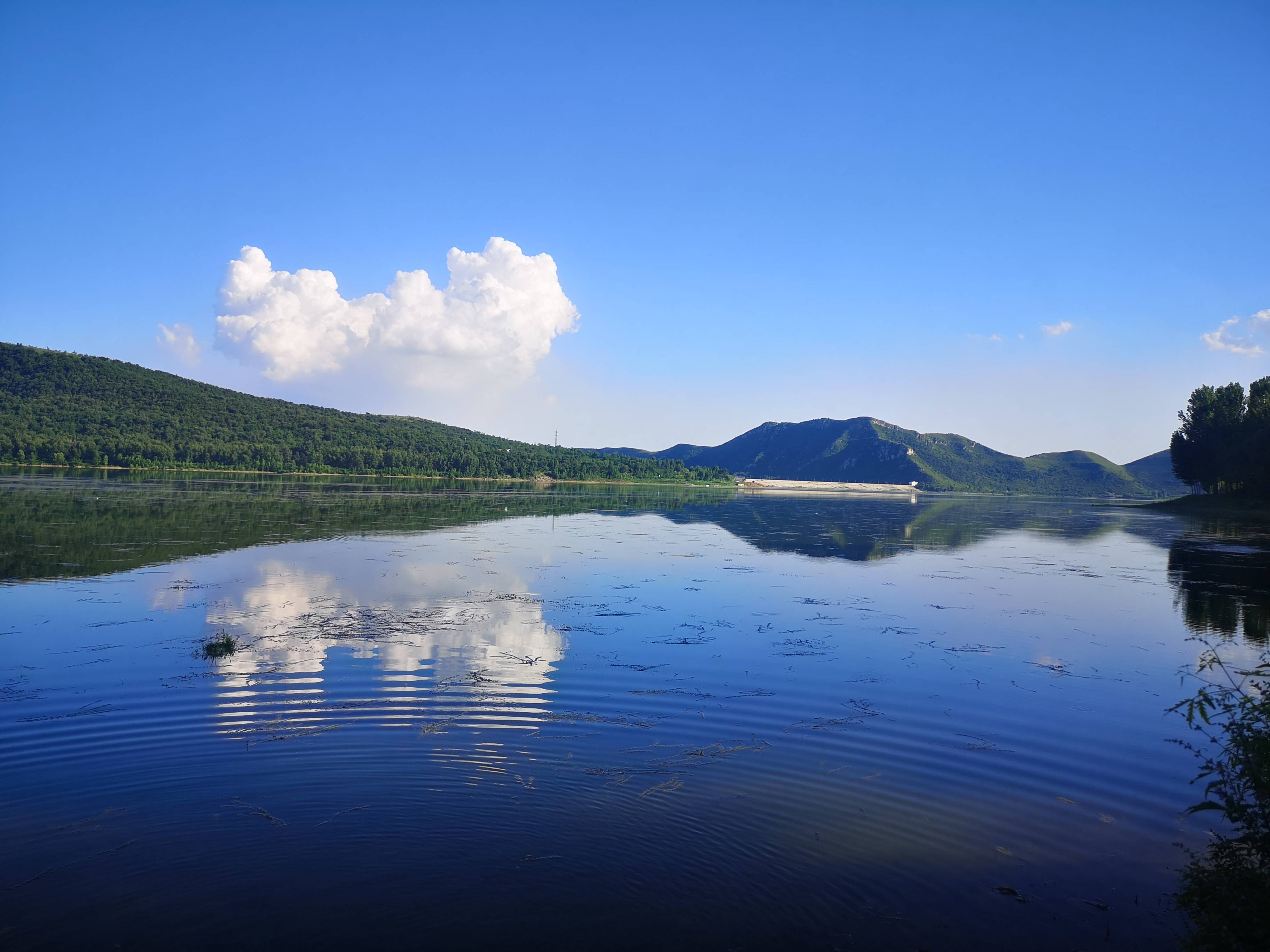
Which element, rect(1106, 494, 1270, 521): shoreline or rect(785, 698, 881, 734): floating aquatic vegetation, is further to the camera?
rect(1106, 494, 1270, 521): shoreline

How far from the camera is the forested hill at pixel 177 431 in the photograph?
130m

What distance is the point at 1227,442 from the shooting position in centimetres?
8212

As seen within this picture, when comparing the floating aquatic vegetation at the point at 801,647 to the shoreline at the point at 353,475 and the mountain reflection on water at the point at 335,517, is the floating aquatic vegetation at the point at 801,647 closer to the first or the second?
the mountain reflection on water at the point at 335,517

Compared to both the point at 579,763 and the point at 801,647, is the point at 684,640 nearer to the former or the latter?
the point at 801,647

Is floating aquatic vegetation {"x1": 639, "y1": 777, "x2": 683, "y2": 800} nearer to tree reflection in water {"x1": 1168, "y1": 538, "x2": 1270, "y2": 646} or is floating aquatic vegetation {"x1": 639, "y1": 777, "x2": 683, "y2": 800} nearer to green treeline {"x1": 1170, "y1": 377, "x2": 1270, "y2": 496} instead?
tree reflection in water {"x1": 1168, "y1": 538, "x2": 1270, "y2": 646}

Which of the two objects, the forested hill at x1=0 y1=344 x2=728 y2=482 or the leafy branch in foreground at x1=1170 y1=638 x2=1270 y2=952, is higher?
the forested hill at x1=0 y1=344 x2=728 y2=482

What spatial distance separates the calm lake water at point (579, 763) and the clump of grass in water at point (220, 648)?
20cm

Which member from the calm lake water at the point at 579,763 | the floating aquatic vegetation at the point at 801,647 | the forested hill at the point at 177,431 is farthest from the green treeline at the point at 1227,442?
the forested hill at the point at 177,431

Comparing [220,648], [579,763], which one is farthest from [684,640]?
[220,648]

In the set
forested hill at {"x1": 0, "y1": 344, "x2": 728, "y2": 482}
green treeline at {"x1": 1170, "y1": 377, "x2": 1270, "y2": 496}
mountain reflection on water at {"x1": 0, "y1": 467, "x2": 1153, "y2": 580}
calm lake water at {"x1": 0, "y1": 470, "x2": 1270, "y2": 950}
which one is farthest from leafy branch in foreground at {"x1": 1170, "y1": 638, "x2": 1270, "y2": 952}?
forested hill at {"x1": 0, "y1": 344, "x2": 728, "y2": 482}

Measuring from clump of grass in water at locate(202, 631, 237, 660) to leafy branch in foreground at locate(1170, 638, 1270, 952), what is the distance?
1489 cm

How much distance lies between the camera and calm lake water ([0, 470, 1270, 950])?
20.9 feet

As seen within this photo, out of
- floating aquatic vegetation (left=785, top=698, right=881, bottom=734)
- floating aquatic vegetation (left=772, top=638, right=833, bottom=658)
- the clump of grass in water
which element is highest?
the clump of grass in water

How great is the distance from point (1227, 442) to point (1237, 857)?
3752 inches
